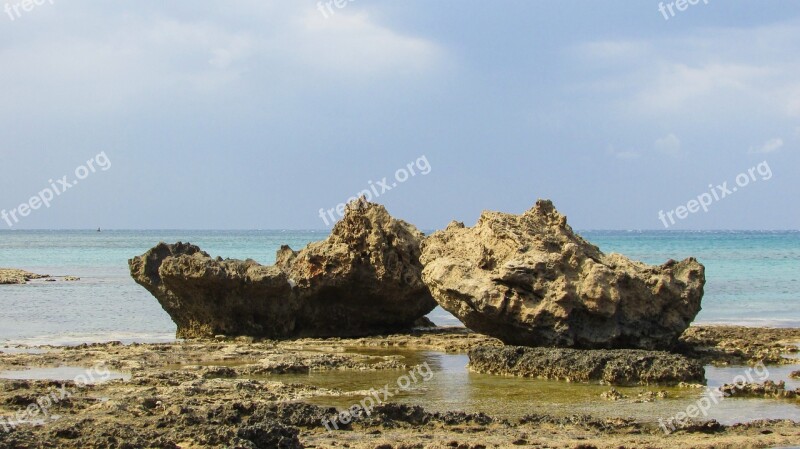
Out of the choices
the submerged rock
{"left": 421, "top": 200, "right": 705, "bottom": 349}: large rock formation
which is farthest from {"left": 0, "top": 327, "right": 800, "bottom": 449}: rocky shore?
{"left": 421, "top": 200, "right": 705, "bottom": 349}: large rock formation

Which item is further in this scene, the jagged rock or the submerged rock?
the jagged rock

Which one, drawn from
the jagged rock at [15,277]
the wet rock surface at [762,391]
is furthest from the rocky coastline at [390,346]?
the jagged rock at [15,277]

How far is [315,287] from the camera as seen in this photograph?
60.1ft

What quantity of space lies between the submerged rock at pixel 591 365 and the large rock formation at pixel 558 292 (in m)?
0.68

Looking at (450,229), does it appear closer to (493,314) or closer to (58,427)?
(493,314)

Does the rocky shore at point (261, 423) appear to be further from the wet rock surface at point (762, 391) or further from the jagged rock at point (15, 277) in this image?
the jagged rock at point (15, 277)

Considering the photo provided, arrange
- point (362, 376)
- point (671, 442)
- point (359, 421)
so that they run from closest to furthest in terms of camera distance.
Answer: point (671, 442) → point (359, 421) → point (362, 376)

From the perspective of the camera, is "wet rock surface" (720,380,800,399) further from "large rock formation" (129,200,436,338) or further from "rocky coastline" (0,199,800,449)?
"large rock formation" (129,200,436,338)

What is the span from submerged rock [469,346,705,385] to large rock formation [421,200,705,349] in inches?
26.8

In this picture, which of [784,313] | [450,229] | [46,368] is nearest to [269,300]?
[450,229]

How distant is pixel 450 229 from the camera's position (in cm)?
1672

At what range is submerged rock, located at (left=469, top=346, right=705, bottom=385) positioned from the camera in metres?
12.3

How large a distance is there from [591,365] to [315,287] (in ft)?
23.5

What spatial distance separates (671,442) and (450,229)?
337 inches
